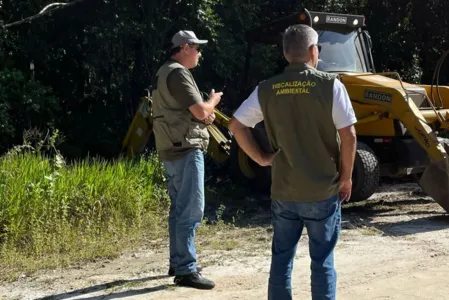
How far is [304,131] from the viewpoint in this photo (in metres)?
3.60

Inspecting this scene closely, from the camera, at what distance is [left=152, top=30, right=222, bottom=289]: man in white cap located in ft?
16.1

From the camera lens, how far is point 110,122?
11758 millimetres

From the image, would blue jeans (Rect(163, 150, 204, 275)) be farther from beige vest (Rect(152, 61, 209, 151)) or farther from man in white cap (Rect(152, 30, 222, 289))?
beige vest (Rect(152, 61, 209, 151))

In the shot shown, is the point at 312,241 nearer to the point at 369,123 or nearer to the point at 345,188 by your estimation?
the point at 345,188

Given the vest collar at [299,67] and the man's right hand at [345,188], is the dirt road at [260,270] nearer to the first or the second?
the man's right hand at [345,188]

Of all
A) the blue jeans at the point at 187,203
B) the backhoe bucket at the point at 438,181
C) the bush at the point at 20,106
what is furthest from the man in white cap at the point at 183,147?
the bush at the point at 20,106

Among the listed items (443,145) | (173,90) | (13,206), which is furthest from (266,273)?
(443,145)

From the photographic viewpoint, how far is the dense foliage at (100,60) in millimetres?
10414

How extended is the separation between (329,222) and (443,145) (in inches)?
162

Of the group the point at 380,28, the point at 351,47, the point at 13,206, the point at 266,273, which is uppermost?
the point at 380,28

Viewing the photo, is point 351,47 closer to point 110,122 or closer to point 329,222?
point 110,122

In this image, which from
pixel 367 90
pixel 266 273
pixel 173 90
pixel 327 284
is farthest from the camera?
pixel 367 90

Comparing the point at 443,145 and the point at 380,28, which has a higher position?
the point at 380,28

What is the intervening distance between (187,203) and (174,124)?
61 cm
